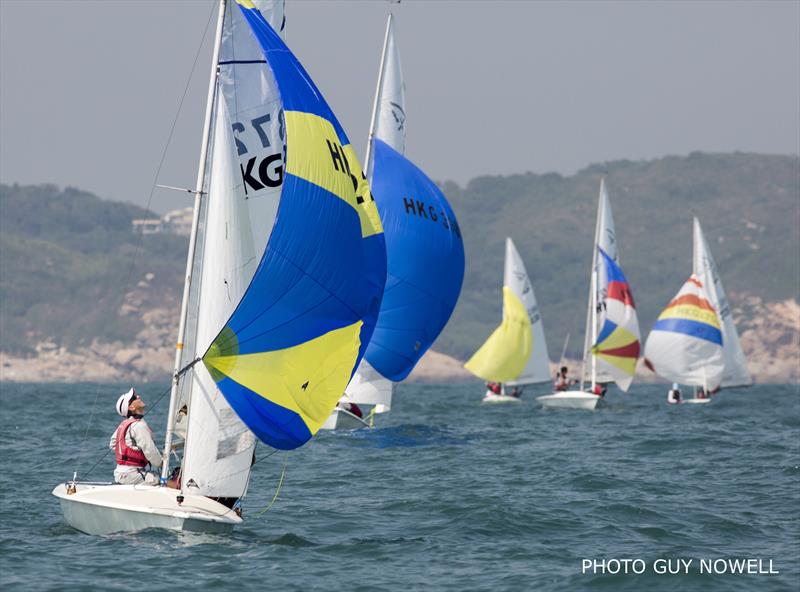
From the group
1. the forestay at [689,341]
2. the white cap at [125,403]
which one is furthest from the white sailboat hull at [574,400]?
the white cap at [125,403]

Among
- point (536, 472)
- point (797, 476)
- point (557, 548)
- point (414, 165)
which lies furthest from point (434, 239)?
point (557, 548)

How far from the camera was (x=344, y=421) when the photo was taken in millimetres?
29047

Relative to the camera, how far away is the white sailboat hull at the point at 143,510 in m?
14.1

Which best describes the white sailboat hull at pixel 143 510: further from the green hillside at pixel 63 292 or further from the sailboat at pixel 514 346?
the green hillside at pixel 63 292

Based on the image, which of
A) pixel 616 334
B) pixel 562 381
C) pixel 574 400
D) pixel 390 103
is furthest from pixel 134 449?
pixel 616 334

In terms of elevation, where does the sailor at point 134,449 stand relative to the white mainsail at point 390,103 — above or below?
below

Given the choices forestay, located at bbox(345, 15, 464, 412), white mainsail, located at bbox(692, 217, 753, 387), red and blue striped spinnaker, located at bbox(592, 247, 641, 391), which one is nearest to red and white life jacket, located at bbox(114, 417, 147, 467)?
forestay, located at bbox(345, 15, 464, 412)

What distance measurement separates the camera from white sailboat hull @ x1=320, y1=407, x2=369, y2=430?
28.6 metres

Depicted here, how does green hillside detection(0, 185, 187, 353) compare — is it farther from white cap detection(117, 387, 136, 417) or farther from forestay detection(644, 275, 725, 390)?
white cap detection(117, 387, 136, 417)

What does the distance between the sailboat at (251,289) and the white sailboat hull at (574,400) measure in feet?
92.2

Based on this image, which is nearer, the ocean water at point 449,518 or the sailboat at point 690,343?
the ocean water at point 449,518

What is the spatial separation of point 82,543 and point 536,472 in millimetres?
10073

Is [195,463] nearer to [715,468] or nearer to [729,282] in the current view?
[715,468]

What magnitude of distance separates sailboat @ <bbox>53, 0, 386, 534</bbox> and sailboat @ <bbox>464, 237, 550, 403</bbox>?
35.6m
